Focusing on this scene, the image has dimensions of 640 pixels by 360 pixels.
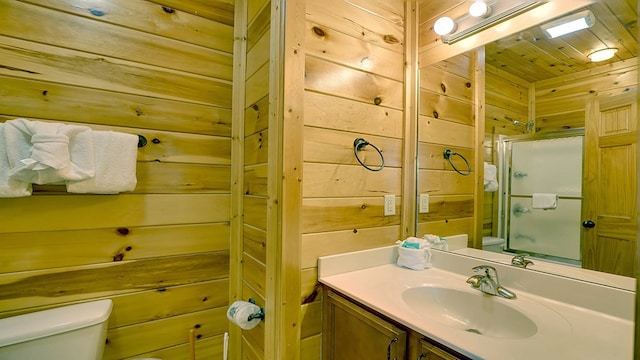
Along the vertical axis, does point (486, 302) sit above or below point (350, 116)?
below

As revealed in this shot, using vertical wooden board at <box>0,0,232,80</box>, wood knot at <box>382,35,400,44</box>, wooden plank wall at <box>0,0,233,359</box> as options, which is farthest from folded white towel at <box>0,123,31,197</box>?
wood knot at <box>382,35,400,44</box>

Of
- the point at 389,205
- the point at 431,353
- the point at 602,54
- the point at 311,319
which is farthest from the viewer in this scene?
the point at 389,205

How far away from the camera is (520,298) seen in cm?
102

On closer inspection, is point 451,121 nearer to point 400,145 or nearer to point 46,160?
point 400,145

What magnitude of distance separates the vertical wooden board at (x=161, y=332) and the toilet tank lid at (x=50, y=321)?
0.22 metres

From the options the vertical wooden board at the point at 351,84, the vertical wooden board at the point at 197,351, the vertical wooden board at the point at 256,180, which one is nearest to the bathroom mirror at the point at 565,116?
the vertical wooden board at the point at 351,84

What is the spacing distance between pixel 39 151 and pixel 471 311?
1755 millimetres

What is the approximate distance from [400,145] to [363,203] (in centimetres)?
41

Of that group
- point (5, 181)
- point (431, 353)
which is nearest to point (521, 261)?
point (431, 353)

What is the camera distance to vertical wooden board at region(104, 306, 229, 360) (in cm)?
130

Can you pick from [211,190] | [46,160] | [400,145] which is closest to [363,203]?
[400,145]

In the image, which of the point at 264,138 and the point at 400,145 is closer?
the point at 264,138

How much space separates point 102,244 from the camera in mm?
1270

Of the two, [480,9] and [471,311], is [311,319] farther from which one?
[480,9]
